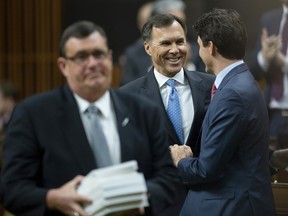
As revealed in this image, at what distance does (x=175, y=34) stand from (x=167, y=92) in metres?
0.31

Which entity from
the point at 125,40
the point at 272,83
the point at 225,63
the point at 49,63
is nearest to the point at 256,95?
the point at 225,63

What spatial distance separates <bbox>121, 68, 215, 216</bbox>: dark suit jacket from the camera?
3828 mm

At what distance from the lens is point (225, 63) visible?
360 cm

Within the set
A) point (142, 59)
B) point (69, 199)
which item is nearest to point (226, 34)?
point (69, 199)

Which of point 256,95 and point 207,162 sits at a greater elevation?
point 256,95

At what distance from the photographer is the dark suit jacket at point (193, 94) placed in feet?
12.6

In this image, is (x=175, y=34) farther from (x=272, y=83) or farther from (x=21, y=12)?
(x=21, y=12)

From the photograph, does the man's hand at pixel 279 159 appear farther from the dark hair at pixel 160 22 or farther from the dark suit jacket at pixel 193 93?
the dark hair at pixel 160 22

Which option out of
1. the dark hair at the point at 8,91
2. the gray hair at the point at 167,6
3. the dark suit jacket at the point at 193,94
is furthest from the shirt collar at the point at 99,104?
the gray hair at the point at 167,6

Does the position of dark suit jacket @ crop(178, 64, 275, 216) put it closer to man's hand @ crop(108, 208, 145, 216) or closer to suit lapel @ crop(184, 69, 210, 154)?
suit lapel @ crop(184, 69, 210, 154)

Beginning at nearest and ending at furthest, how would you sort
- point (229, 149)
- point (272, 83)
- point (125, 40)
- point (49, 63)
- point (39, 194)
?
point (39, 194), point (229, 149), point (272, 83), point (125, 40), point (49, 63)

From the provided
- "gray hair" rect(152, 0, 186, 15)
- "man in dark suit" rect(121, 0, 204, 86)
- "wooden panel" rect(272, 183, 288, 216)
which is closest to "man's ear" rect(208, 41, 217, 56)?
"wooden panel" rect(272, 183, 288, 216)

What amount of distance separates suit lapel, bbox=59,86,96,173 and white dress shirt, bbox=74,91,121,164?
30mm

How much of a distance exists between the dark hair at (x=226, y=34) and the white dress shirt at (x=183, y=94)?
1.31 ft
